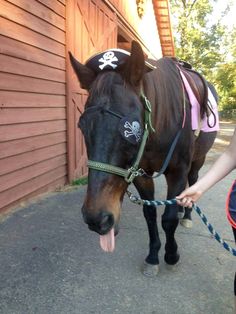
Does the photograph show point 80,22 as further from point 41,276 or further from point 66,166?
point 41,276

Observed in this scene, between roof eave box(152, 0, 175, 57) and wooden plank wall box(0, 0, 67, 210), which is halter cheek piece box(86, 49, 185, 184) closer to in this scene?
wooden plank wall box(0, 0, 67, 210)

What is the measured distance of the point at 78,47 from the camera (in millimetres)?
5496

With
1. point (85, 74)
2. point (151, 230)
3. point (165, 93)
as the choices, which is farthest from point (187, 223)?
point (85, 74)

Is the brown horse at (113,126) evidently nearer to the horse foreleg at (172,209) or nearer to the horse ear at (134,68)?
the horse ear at (134,68)

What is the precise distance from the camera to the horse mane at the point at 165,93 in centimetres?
216

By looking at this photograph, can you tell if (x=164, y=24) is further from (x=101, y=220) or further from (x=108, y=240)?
(x=101, y=220)

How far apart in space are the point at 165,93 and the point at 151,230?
120 centimetres

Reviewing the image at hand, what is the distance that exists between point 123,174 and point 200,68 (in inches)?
1055

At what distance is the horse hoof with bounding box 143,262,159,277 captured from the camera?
2.78 m

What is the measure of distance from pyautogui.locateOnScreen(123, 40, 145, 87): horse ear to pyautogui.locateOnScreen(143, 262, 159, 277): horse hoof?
161 centimetres

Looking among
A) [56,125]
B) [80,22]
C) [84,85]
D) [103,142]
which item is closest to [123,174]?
[103,142]

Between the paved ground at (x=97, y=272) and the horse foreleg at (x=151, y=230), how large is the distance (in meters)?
0.08

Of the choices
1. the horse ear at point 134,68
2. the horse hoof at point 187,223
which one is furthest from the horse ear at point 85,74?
the horse hoof at point 187,223

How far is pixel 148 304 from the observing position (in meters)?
2.40
